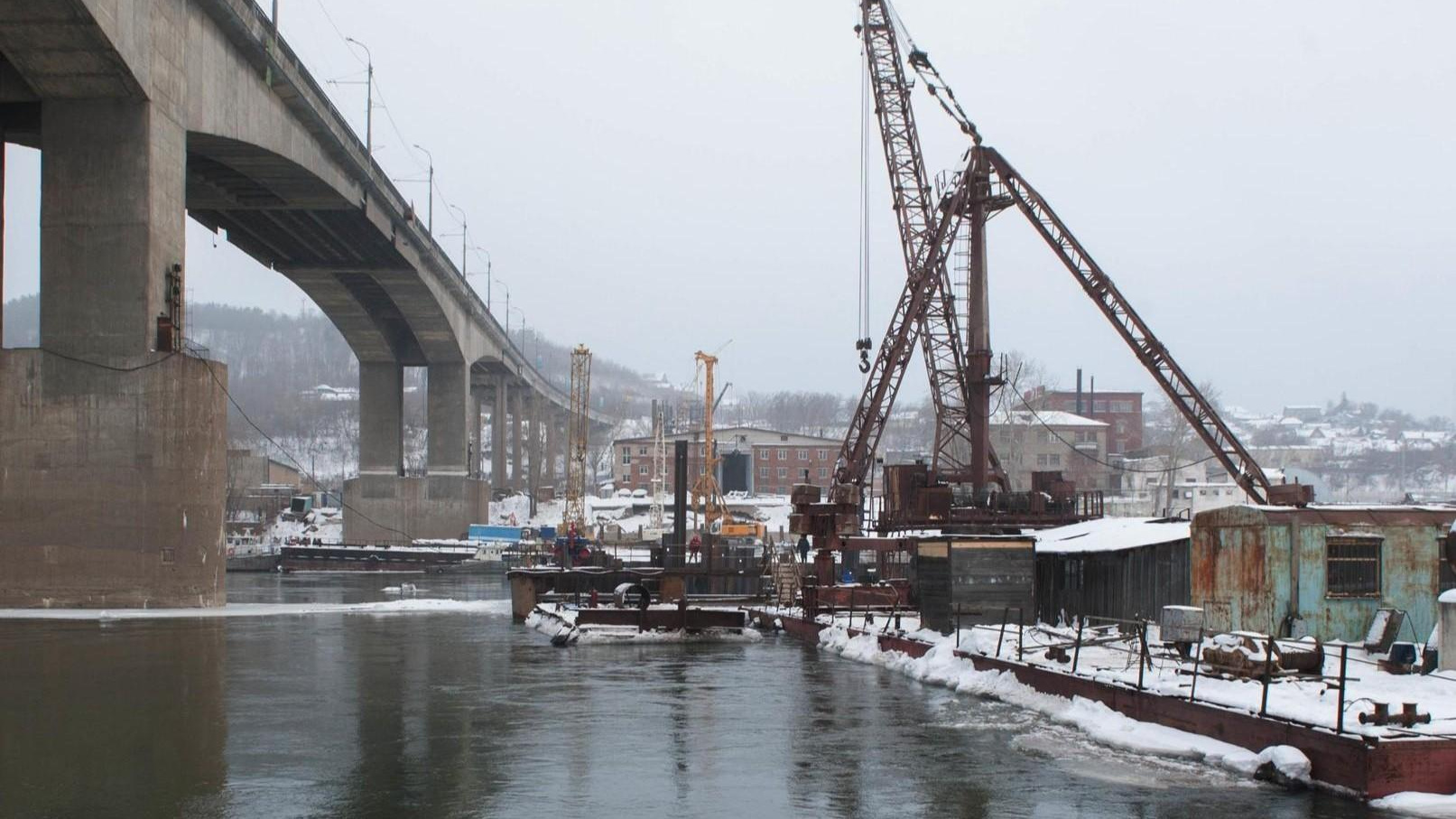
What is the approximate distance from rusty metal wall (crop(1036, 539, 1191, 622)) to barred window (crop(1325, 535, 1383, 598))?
5008mm

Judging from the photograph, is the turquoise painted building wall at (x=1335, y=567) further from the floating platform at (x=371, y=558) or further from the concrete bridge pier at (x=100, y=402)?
the floating platform at (x=371, y=558)

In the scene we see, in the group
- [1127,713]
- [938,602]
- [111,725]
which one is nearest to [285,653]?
[111,725]

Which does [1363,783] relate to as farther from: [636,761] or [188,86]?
[188,86]

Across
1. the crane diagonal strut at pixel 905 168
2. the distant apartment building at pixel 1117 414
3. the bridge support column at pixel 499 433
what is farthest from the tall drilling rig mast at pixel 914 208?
the distant apartment building at pixel 1117 414

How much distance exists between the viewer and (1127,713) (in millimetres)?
19781

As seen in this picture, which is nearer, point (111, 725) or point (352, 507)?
point (111, 725)

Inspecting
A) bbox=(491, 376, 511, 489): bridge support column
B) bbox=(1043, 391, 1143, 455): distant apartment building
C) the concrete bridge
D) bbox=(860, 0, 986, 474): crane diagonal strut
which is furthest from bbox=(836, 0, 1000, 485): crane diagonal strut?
bbox=(1043, 391, 1143, 455): distant apartment building

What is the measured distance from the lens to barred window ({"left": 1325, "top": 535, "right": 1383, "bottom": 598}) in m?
23.3

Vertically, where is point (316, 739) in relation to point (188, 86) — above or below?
below

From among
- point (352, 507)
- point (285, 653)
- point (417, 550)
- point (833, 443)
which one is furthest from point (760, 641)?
point (833, 443)

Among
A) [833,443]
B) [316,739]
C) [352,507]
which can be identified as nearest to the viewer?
[316,739]

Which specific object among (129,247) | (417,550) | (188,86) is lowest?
(417,550)

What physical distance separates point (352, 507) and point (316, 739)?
92.5 meters

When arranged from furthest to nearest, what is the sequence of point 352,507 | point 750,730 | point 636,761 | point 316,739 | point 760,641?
point 352,507, point 760,641, point 750,730, point 316,739, point 636,761
